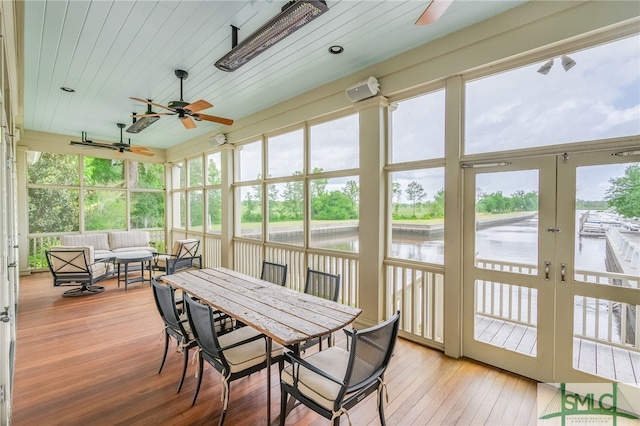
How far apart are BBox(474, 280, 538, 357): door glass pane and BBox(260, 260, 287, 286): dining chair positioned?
1.99 m

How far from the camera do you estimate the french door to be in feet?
7.38

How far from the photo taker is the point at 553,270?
2.50m

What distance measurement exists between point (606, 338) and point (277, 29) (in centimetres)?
358

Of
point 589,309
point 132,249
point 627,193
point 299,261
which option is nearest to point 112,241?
point 132,249

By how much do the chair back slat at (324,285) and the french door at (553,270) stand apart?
1.35 metres

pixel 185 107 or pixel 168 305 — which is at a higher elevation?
pixel 185 107

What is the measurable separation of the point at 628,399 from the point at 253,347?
2.82 meters

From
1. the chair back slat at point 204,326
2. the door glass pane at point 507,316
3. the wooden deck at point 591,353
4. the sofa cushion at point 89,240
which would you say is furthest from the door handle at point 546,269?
the sofa cushion at point 89,240

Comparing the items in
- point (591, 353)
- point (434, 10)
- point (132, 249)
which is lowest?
point (591, 353)

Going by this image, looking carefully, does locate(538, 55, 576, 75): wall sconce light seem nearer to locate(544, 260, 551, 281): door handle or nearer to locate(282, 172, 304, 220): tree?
locate(544, 260, 551, 281): door handle

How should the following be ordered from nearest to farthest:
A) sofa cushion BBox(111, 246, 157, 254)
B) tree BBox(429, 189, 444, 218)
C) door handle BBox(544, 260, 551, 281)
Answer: door handle BBox(544, 260, 551, 281) → tree BBox(429, 189, 444, 218) → sofa cushion BBox(111, 246, 157, 254)

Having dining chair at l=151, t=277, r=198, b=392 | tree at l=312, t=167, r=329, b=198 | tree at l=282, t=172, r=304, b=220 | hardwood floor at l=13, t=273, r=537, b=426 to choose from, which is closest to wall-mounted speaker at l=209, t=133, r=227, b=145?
tree at l=282, t=172, r=304, b=220

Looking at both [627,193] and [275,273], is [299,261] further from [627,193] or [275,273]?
[627,193]

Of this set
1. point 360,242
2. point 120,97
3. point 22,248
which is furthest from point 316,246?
point 22,248
